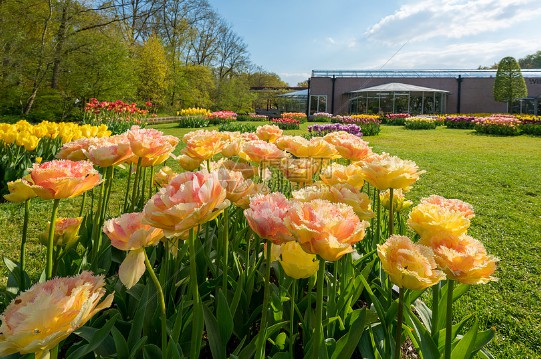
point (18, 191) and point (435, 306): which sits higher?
point (18, 191)

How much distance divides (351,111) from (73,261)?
91.7 feet

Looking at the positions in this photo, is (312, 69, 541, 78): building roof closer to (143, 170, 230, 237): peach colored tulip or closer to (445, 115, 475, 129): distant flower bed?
(445, 115, 475, 129): distant flower bed

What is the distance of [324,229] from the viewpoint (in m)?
0.65

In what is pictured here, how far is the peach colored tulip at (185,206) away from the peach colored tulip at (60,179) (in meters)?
0.34

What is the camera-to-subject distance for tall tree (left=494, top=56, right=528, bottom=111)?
873 inches

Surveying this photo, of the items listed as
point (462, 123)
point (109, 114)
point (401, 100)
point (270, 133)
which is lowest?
point (270, 133)

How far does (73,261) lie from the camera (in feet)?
4.81

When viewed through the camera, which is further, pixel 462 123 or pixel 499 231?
pixel 462 123

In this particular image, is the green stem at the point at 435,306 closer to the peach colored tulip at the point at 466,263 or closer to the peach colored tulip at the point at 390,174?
the peach colored tulip at the point at 466,263

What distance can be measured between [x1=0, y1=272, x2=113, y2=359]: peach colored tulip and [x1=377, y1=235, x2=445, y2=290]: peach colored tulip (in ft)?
1.90

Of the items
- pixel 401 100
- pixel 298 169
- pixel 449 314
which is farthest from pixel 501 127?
pixel 449 314

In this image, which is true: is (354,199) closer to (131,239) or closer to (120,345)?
(131,239)

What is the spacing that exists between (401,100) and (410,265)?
27577 mm

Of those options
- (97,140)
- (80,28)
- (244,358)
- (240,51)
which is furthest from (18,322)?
(240,51)
